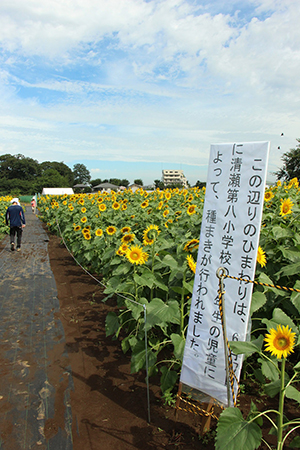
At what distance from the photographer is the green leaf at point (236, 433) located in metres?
1.32

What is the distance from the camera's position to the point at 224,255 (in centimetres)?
178

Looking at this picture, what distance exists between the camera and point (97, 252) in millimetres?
5730

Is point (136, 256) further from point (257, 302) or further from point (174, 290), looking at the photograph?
point (257, 302)

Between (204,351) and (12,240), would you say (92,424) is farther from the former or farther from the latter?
(12,240)

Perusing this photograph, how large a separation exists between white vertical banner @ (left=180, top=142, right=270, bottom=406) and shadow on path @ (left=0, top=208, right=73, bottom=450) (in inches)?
45.2

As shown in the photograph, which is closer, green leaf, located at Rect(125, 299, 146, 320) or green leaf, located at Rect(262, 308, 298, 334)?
green leaf, located at Rect(262, 308, 298, 334)

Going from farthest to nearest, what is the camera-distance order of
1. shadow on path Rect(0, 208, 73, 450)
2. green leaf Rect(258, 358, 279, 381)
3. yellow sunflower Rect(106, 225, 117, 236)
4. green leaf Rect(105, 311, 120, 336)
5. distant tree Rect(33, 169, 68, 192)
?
distant tree Rect(33, 169, 68, 192) → yellow sunflower Rect(106, 225, 117, 236) → green leaf Rect(105, 311, 120, 336) → shadow on path Rect(0, 208, 73, 450) → green leaf Rect(258, 358, 279, 381)

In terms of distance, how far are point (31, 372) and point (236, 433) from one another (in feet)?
7.37

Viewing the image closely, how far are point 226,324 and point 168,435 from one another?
0.99 meters

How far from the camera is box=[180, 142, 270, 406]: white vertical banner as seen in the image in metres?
Result: 1.68

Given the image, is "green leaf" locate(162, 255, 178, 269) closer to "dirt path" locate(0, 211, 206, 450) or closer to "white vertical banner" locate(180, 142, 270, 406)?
"white vertical banner" locate(180, 142, 270, 406)

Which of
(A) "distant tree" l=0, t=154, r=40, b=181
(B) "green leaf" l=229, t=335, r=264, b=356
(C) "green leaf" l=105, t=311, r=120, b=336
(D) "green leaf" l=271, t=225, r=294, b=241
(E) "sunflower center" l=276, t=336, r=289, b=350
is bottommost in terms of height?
(C) "green leaf" l=105, t=311, r=120, b=336

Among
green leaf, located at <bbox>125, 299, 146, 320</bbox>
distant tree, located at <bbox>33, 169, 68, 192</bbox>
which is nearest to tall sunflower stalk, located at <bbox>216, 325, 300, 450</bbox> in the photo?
green leaf, located at <bbox>125, 299, 146, 320</bbox>

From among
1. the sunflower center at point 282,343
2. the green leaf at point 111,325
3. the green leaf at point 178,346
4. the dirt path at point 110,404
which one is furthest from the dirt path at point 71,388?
the sunflower center at point 282,343
